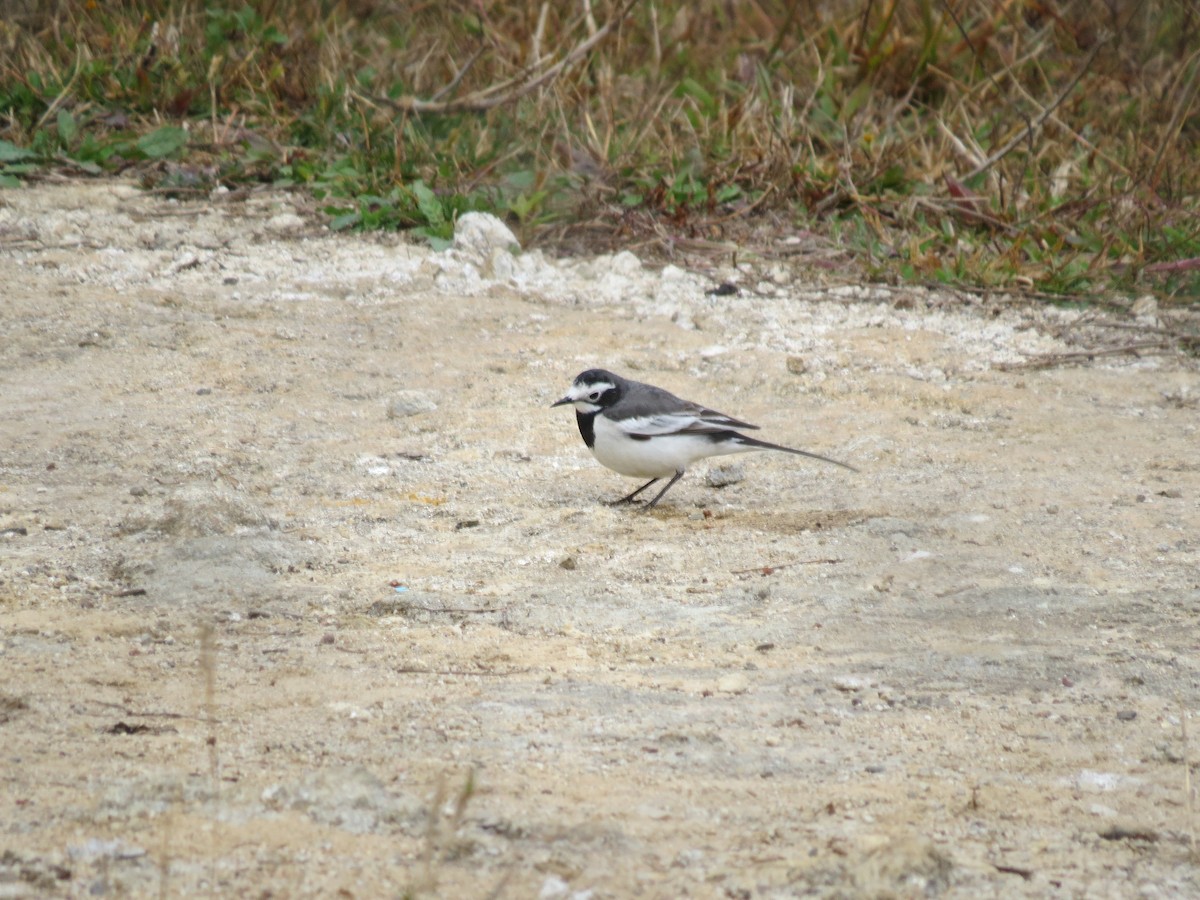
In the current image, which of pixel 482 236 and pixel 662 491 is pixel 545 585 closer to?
pixel 662 491

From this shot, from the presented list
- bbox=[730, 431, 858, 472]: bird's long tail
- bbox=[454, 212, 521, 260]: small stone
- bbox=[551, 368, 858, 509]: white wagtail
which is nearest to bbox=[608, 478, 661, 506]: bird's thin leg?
bbox=[551, 368, 858, 509]: white wagtail

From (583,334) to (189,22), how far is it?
405 cm

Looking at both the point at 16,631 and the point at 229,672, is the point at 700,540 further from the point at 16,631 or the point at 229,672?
the point at 16,631

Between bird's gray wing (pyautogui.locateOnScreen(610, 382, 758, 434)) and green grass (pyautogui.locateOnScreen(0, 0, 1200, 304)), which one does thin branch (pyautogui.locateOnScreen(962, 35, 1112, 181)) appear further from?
bird's gray wing (pyautogui.locateOnScreen(610, 382, 758, 434))

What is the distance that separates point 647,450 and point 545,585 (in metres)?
1.20

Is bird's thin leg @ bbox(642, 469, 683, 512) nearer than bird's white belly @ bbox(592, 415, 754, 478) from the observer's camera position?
No

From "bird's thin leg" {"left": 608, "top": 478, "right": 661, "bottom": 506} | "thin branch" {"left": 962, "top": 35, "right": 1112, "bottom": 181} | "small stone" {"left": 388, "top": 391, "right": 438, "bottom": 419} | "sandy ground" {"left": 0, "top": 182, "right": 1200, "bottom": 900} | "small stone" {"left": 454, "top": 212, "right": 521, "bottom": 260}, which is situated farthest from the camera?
"thin branch" {"left": 962, "top": 35, "right": 1112, "bottom": 181}

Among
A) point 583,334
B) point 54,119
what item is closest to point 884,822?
point 583,334

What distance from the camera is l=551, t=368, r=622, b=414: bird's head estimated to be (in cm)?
592

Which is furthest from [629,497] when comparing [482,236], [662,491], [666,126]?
[666,126]

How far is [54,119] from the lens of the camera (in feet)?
29.0

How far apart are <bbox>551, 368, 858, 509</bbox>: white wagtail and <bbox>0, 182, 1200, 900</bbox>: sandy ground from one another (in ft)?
0.76

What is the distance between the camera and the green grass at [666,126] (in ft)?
27.3

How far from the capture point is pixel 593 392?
5938mm
